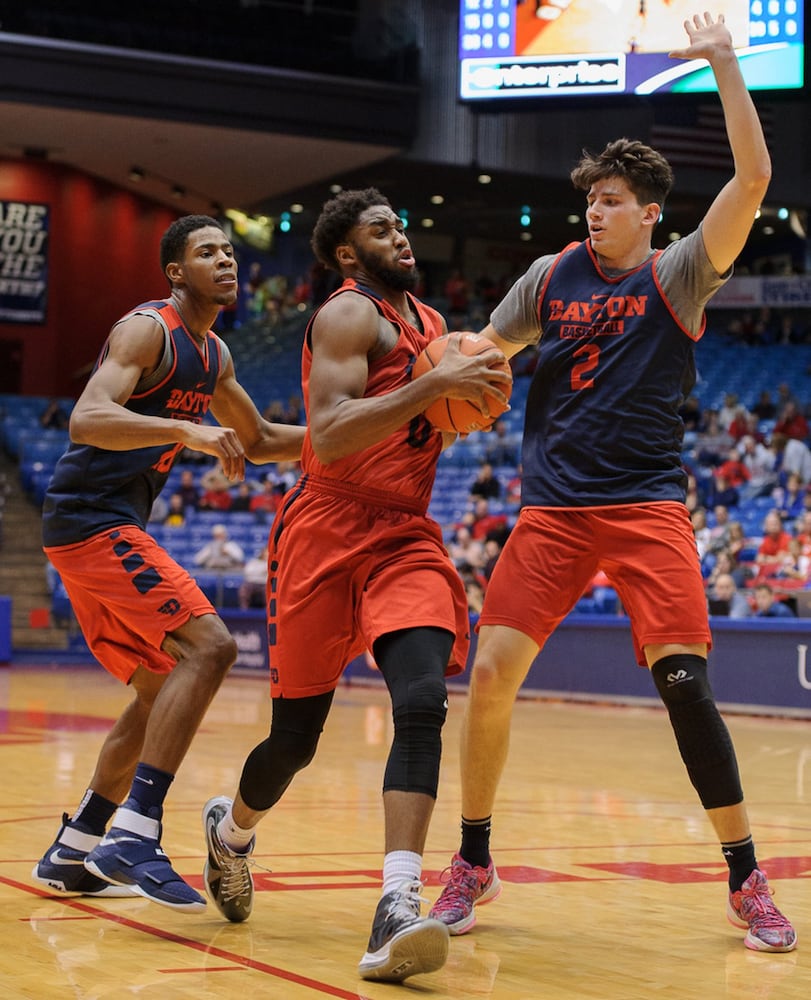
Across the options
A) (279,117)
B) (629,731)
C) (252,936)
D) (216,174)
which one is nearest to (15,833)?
(252,936)

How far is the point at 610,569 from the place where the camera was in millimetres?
4539

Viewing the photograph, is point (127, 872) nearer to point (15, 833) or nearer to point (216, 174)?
point (15, 833)

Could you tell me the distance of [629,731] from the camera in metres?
11.6

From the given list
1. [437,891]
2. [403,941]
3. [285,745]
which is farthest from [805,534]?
[403,941]

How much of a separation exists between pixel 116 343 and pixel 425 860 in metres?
2.14

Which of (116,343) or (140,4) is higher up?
(140,4)

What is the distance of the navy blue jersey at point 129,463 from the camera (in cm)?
495

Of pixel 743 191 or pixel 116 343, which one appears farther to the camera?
pixel 116 343

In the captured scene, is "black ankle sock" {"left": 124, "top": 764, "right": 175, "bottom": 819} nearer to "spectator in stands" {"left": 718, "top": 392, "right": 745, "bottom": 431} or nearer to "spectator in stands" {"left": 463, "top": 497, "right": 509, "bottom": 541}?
"spectator in stands" {"left": 463, "top": 497, "right": 509, "bottom": 541}

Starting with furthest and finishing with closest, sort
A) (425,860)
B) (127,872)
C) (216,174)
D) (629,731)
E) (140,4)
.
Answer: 1. (216,174)
2. (140,4)
3. (629,731)
4. (425,860)
5. (127,872)

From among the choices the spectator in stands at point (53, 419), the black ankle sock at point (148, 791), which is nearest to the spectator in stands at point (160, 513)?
the spectator in stands at point (53, 419)

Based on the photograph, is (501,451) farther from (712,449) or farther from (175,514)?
(175,514)

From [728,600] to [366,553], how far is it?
9.86 m

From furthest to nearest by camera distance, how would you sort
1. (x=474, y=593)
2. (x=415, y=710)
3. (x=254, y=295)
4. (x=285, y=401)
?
(x=254, y=295)
(x=285, y=401)
(x=474, y=593)
(x=415, y=710)
